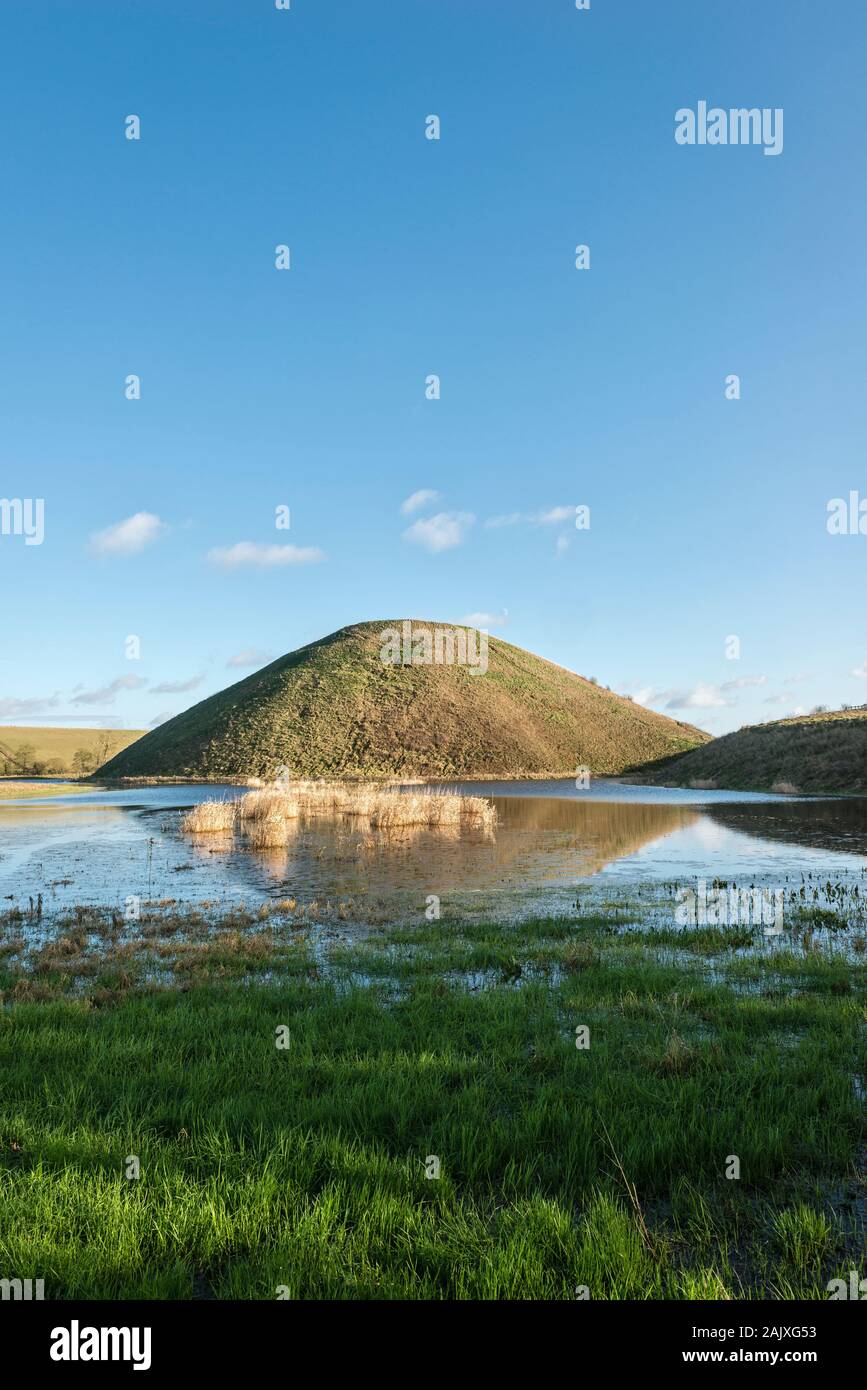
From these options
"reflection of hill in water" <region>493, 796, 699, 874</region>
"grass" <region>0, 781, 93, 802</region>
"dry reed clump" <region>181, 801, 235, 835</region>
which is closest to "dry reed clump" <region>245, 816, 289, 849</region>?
"dry reed clump" <region>181, 801, 235, 835</region>

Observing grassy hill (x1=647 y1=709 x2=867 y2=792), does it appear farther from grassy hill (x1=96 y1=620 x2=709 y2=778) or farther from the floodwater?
grassy hill (x1=96 y1=620 x2=709 y2=778)

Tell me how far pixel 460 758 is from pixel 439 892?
309 feet

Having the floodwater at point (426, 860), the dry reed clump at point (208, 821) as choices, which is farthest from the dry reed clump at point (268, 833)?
the dry reed clump at point (208, 821)

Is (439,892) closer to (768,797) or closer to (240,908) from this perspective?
(240,908)

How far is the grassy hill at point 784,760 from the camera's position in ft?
206

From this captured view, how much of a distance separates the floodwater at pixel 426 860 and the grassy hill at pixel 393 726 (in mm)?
65410

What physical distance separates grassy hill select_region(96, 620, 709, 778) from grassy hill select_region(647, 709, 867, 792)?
28.6 m

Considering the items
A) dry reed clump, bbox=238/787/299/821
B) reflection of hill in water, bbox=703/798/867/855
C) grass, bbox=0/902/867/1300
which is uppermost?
grass, bbox=0/902/867/1300

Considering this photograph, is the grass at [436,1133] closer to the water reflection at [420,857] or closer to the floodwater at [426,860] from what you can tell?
the floodwater at [426,860]

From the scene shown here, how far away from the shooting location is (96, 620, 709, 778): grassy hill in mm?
108938

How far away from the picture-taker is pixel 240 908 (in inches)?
630

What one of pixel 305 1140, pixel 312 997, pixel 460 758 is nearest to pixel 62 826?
pixel 312 997

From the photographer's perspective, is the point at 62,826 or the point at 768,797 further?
the point at 768,797
